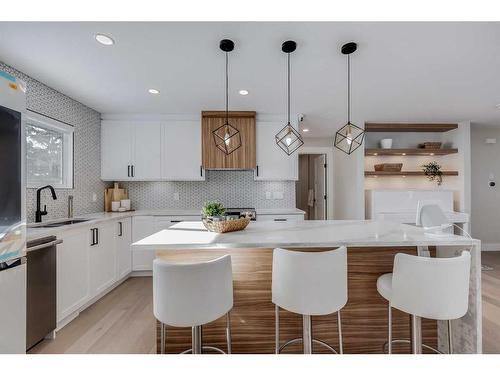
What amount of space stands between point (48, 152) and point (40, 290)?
1.70 m

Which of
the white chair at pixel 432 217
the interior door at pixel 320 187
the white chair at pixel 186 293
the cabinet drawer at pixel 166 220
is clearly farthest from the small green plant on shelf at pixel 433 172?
the white chair at pixel 186 293

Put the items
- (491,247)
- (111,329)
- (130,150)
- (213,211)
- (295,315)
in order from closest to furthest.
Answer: (295,315)
(213,211)
(111,329)
(130,150)
(491,247)

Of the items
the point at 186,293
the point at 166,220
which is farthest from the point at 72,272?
the point at 186,293

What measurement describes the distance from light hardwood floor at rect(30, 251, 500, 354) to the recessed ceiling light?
2.40 metres

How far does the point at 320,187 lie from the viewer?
18.6 feet

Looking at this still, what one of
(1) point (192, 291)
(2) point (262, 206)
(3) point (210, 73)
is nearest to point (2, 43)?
(3) point (210, 73)

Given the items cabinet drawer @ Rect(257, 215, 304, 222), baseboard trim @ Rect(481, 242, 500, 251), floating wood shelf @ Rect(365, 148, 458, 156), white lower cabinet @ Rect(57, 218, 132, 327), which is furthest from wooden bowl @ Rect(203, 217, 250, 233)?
baseboard trim @ Rect(481, 242, 500, 251)

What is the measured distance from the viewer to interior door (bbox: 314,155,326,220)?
5461 millimetres

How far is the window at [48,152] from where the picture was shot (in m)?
2.57

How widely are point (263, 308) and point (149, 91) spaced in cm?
269

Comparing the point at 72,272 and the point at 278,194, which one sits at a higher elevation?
the point at 278,194

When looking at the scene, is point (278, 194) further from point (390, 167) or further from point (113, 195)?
point (113, 195)

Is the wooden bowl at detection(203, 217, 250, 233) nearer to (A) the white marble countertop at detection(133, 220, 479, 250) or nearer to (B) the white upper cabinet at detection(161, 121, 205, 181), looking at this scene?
(A) the white marble countertop at detection(133, 220, 479, 250)
